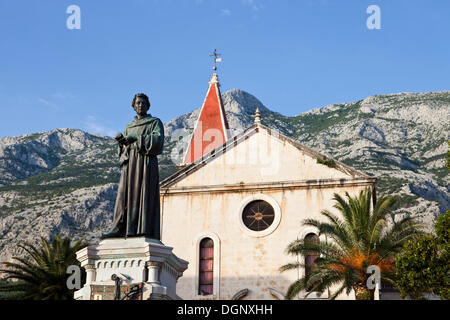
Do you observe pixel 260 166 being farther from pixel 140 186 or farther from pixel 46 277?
pixel 140 186

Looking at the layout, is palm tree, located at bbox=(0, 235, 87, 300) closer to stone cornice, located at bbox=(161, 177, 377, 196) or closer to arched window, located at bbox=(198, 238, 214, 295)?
arched window, located at bbox=(198, 238, 214, 295)

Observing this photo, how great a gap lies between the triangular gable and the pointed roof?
4.51m

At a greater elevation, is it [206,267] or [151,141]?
[151,141]

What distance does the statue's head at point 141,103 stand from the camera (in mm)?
12312

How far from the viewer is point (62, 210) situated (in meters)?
64.7

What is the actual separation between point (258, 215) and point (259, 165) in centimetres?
204

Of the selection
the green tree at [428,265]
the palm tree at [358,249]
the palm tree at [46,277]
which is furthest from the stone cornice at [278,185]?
the green tree at [428,265]

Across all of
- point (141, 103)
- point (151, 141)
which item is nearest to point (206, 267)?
point (141, 103)

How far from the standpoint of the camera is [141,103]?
12297 millimetres

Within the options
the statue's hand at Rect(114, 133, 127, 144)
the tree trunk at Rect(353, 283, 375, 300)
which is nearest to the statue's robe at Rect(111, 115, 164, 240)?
the statue's hand at Rect(114, 133, 127, 144)
